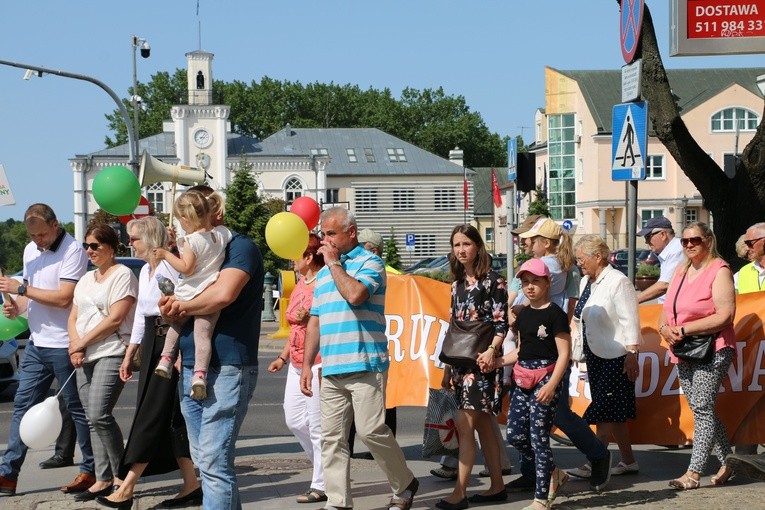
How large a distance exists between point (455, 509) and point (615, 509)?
1027mm

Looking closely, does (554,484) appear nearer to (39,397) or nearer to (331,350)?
(331,350)

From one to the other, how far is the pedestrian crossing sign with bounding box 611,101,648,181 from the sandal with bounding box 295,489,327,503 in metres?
3.65

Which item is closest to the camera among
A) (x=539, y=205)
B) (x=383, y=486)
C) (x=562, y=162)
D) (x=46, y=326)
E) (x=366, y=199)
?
(x=383, y=486)

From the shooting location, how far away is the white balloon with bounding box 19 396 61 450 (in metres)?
7.44

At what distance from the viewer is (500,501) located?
7.50 meters

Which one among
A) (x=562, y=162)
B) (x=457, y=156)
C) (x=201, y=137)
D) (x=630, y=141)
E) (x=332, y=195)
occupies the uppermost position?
(x=201, y=137)

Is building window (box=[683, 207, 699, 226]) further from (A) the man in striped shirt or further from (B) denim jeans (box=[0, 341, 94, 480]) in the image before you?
(A) the man in striped shirt

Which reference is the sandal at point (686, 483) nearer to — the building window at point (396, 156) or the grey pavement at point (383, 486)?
the grey pavement at point (383, 486)

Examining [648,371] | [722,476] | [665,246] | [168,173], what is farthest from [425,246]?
[722,476]

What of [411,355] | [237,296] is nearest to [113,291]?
[237,296]

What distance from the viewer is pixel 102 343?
7.79 metres

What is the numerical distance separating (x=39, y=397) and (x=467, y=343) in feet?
11.1

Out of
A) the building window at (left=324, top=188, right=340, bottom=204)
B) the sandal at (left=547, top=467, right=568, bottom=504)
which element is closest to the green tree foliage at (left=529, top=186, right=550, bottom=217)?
the building window at (left=324, top=188, right=340, bottom=204)

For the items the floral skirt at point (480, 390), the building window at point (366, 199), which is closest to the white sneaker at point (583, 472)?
the floral skirt at point (480, 390)
